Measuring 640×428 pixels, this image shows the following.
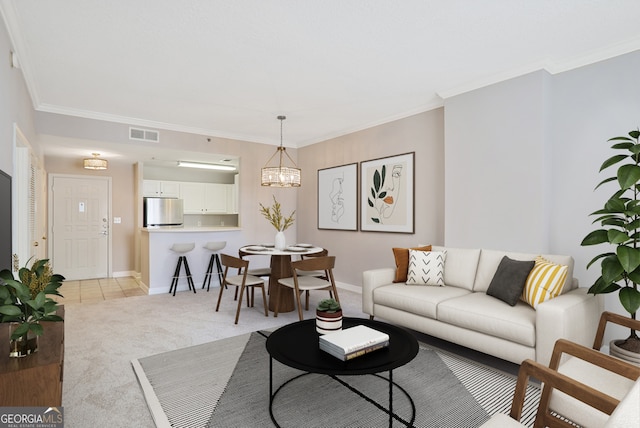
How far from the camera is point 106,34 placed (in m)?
2.76

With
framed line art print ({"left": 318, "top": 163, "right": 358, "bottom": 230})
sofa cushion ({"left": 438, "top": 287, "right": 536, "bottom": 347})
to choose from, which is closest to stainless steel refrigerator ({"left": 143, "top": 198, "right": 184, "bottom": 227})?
framed line art print ({"left": 318, "top": 163, "right": 358, "bottom": 230})

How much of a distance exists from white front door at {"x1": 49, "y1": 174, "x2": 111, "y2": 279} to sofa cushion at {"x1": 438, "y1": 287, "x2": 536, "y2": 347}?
6.67 m

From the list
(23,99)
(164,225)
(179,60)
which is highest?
(179,60)

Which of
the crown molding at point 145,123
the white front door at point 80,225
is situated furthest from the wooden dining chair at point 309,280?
the white front door at point 80,225

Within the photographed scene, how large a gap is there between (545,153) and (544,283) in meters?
1.32

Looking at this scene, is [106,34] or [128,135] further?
[128,135]

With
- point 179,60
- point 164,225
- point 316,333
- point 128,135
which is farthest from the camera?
point 164,225

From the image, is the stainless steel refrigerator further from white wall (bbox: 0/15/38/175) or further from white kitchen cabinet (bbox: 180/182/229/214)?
white wall (bbox: 0/15/38/175)

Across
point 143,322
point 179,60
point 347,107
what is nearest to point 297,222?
point 347,107

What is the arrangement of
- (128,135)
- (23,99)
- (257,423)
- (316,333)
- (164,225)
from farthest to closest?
(164,225), (128,135), (23,99), (316,333), (257,423)

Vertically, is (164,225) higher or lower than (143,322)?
higher

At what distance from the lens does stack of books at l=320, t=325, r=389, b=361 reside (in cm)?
194

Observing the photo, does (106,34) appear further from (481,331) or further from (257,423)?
(481,331)

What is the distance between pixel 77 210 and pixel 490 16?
24.2 feet
